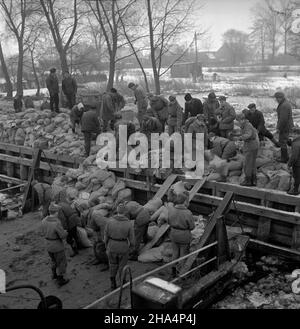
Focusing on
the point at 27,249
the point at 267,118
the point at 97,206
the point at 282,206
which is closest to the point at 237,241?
the point at 282,206

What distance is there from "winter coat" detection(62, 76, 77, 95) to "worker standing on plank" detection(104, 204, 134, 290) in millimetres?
8180

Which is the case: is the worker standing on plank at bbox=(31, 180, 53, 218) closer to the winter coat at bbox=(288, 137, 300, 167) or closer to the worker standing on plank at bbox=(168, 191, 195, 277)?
the worker standing on plank at bbox=(168, 191, 195, 277)

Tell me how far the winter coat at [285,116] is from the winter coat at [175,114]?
2.70 m

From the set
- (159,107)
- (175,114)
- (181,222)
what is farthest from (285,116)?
(181,222)

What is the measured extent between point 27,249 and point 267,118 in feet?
30.0

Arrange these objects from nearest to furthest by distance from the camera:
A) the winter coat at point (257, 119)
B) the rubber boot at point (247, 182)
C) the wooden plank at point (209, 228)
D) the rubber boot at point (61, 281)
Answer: the wooden plank at point (209, 228) < the rubber boot at point (61, 281) < the rubber boot at point (247, 182) < the winter coat at point (257, 119)

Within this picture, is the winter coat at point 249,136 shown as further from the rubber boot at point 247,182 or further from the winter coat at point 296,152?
the winter coat at point 296,152

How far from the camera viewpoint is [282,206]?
8.39m

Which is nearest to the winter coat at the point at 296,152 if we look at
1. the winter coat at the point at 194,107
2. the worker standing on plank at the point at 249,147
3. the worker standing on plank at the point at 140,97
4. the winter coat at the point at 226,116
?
the worker standing on plank at the point at 249,147

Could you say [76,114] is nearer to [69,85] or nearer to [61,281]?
[69,85]

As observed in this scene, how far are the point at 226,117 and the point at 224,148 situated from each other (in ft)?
2.98

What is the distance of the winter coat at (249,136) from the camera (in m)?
8.54

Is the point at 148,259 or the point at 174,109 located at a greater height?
the point at 174,109
